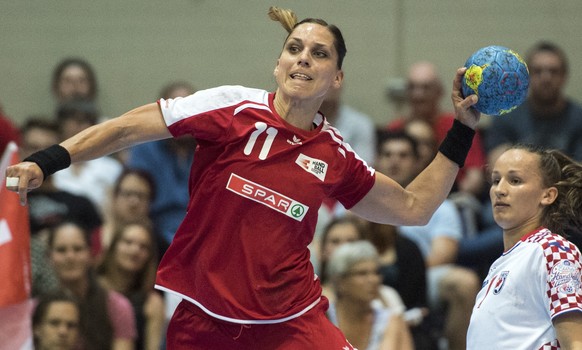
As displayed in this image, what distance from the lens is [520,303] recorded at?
4.27 m

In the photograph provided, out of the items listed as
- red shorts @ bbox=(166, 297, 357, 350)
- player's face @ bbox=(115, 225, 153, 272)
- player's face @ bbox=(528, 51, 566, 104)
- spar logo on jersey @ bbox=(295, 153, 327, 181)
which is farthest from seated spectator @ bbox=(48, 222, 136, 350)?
player's face @ bbox=(528, 51, 566, 104)

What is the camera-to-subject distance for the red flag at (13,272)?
18.1 feet

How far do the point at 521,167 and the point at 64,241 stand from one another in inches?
135

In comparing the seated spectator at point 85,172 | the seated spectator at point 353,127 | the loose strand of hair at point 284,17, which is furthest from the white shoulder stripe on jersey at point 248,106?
the seated spectator at point 353,127

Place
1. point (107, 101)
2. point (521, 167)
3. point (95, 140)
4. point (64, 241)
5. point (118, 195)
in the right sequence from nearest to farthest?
point (95, 140), point (521, 167), point (64, 241), point (118, 195), point (107, 101)

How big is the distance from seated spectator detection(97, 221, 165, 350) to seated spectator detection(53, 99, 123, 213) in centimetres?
96

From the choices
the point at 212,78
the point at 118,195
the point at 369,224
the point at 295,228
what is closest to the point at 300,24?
the point at 295,228

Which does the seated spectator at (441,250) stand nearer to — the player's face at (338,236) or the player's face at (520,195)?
the player's face at (338,236)

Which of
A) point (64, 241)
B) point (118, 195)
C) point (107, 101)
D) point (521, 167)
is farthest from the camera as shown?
point (107, 101)

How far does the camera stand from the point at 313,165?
441cm

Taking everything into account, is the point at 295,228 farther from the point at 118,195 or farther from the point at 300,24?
the point at 118,195

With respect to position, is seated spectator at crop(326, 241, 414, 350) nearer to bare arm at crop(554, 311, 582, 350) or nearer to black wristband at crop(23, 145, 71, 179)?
bare arm at crop(554, 311, 582, 350)

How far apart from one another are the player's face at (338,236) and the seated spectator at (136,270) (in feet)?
3.63

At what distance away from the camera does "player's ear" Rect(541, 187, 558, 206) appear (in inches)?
178
